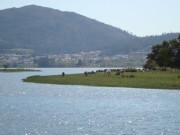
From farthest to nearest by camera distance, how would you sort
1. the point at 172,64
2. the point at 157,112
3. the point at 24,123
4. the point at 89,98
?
the point at 172,64 → the point at 89,98 → the point at 157,112 → the point at 24,123

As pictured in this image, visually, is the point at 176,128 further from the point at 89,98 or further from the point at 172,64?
the point at 172,64

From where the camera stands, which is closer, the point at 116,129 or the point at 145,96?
the point at 116,129

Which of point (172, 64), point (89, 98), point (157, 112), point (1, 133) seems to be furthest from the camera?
point (172, 64)

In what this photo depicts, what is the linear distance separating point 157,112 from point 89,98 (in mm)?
21689

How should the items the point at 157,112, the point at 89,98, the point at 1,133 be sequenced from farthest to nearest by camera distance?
1. the point at 89,98
2. the point at 157,112
3. the point at 1,133

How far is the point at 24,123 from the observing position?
150ft

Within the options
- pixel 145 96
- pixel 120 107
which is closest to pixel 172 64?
pixel 145 96

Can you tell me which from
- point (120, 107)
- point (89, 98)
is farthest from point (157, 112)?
point (89, 98)

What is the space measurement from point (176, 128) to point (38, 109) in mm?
21623

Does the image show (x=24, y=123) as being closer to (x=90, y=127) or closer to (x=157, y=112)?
(x=90, y=127)

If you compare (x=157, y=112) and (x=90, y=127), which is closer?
(x=90, y=127)

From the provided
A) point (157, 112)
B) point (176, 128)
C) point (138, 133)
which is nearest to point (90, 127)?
point (138, 133)

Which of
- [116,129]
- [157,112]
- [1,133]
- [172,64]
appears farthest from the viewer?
[172,64]

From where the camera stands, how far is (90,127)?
4338 cm
